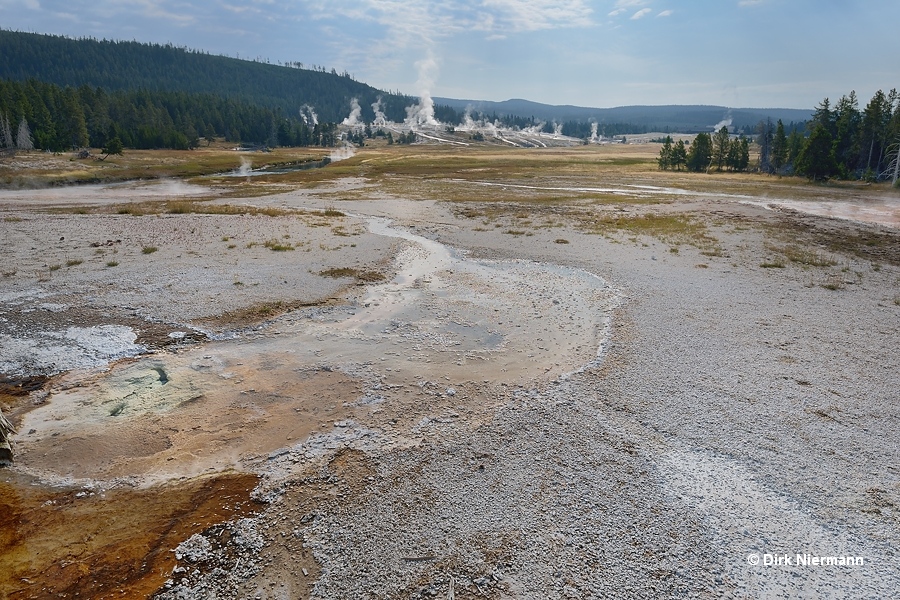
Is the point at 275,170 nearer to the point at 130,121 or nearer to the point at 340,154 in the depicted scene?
the point at 340,154

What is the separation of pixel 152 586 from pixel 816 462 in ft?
42.0

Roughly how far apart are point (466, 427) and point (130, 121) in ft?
511

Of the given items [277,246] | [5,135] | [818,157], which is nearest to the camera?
[277,246]

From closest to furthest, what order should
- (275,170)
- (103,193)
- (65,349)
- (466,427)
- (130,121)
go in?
(466,427) < (65,349) < (103,193) < (275,170) < (130,121)

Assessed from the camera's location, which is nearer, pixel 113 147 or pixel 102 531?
pixel 102 531

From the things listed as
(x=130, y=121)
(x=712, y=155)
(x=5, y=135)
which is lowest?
(x=5, y=135)

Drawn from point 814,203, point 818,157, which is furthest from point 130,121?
point 818,157

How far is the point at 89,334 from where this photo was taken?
16000mm

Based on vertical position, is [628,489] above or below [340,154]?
below

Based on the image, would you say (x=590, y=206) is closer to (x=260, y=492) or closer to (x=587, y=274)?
(x=587, y=274)

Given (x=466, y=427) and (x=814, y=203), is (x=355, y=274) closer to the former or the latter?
(x=466, y=427)

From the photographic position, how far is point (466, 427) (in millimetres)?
11641

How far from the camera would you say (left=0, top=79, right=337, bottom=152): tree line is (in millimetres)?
98000

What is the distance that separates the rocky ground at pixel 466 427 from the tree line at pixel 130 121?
103m
